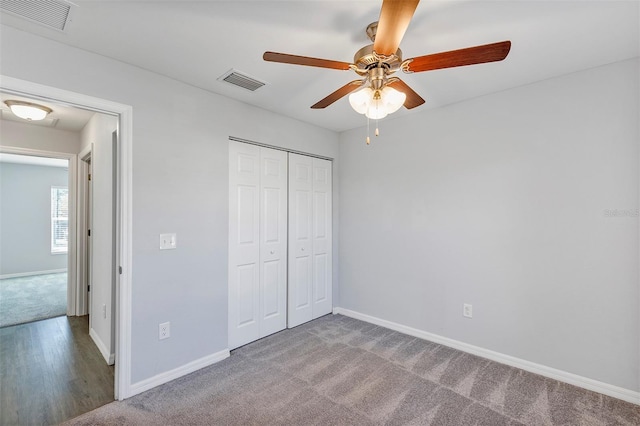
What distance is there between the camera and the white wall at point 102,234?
8.71 ft

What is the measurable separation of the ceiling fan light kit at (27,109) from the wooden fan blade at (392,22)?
3.27m

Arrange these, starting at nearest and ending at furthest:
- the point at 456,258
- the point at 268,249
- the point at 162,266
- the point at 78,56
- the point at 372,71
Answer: the point at 372,71 < the point at 78,56 < the point at 162,266 < the point at 456,258 < the point at 268,249

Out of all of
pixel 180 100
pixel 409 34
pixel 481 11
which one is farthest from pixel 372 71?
pixel 180 100

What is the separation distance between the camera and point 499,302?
2.60 m

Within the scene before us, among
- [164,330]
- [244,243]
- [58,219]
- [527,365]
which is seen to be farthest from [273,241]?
[58,219]

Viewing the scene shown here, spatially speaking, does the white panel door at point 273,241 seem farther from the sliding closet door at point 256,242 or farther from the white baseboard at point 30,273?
the white baseboard at point 30,273

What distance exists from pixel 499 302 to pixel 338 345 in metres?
1.54

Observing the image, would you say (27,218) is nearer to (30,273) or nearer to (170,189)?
(30,273)

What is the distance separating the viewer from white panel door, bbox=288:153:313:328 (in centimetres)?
340

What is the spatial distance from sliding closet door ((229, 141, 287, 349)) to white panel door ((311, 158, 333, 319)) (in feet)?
1.52

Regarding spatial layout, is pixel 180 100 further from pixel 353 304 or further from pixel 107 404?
pixel 353 304

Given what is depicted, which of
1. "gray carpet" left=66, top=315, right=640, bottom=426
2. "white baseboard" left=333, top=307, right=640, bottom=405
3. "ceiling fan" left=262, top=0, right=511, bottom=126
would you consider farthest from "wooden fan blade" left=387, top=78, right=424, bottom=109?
"white baseboard" left=333, top=307, right=640, bottom=405

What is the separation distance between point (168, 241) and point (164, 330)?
70 centimetres

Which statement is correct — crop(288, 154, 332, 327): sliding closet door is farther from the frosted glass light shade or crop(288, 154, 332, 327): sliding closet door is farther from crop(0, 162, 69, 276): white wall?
crop(0, 162, 69, 276): white wall
